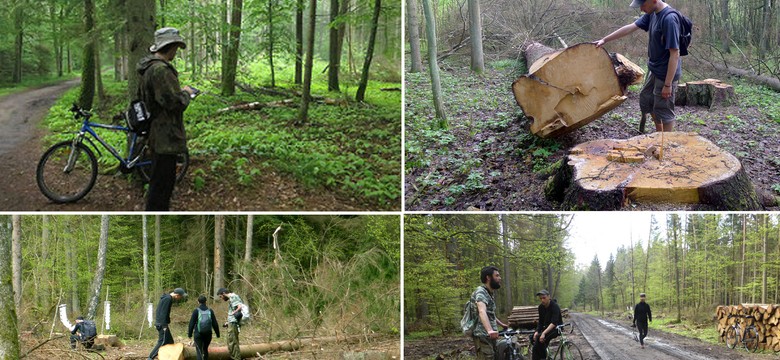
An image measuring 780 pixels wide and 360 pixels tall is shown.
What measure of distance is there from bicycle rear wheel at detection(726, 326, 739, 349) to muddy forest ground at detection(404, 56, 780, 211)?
2.34 m

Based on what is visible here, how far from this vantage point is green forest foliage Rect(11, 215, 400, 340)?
5.50m

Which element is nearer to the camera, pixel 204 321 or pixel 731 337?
pixel 204 321

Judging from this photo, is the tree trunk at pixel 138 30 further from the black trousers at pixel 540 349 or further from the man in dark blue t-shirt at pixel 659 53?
the black trousers at pixel 540 349

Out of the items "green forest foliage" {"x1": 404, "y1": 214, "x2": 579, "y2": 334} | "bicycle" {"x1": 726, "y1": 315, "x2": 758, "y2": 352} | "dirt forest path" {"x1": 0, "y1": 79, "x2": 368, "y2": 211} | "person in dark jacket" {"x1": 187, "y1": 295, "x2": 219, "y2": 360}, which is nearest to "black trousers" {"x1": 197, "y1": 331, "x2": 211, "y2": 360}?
"person in dark jacket" {"x1": 187, "y1": 295, "x2": 219, "y2": 360}

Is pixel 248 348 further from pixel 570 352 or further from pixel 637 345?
pixel 637 345

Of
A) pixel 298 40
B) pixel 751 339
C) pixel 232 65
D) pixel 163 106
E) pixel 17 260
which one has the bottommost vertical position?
pixel 751 339

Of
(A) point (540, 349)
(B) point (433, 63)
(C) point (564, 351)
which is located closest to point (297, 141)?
(B) point (433, 63)

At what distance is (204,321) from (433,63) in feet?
11.4

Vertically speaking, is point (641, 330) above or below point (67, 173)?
below

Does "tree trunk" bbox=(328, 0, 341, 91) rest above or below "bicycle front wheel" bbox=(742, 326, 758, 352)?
above

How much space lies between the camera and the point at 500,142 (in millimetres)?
5445

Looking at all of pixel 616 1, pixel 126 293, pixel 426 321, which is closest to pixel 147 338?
pixel 126 293

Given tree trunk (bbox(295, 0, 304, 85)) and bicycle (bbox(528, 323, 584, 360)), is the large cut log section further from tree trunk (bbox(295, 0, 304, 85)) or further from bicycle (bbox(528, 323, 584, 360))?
tree trunk (bbox(295, 0, 304, 85))

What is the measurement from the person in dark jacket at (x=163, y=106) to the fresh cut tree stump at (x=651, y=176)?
2.96 meters
